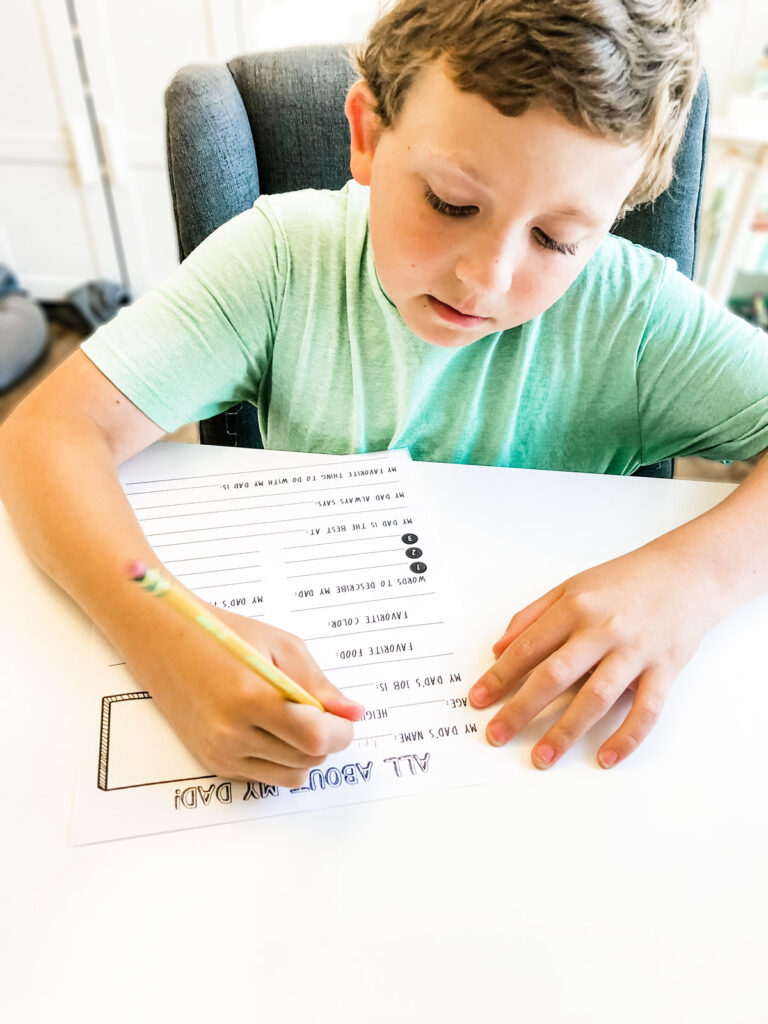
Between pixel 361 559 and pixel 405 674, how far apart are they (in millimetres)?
112

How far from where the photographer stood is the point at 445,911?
0.42 metres

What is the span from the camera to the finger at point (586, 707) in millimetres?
490

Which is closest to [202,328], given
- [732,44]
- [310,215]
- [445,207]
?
[310,215]

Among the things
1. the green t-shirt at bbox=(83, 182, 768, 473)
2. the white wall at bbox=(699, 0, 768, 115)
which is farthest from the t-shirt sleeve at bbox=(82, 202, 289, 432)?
the white wall at bbox=(699, 0, 768, 115)

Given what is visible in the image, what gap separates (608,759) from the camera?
0.49m

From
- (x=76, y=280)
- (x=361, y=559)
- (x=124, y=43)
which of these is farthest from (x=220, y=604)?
(x=76, y=280)

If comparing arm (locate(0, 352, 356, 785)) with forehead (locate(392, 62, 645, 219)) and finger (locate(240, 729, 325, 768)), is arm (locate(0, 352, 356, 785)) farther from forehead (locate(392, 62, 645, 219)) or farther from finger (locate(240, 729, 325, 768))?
forehead (locate(392, 62, 645, 219))

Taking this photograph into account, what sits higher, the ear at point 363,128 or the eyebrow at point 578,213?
the ear at point 363,128

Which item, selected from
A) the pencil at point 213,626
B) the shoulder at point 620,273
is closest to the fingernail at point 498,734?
the pencil at point 213,626

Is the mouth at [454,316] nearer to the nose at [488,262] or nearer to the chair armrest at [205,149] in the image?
the nose at [488,262]

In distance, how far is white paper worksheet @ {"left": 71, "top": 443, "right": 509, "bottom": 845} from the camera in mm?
465

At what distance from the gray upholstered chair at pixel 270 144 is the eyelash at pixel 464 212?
374 millimetres

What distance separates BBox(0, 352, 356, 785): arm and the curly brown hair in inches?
14.1

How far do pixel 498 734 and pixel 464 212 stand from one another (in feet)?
1.19
